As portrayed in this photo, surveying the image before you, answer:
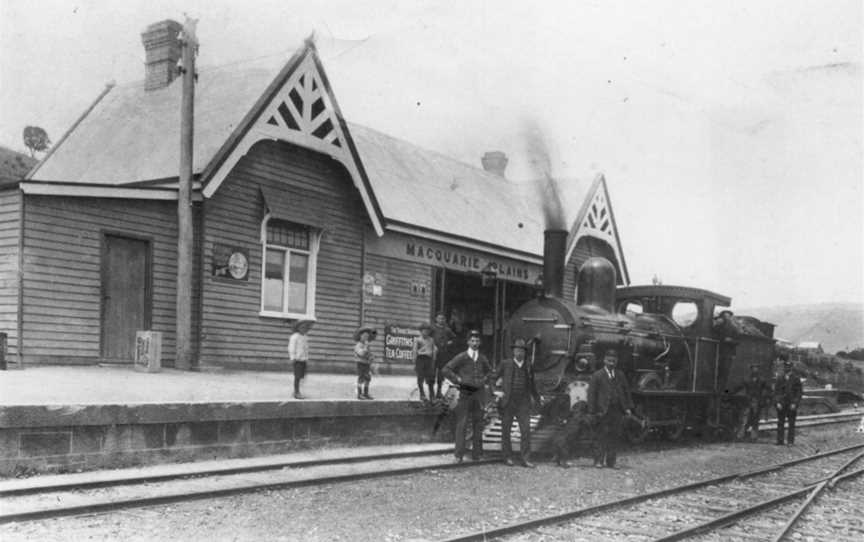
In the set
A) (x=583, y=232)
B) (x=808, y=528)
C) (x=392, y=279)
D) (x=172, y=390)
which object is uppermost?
(x=583, y=232)

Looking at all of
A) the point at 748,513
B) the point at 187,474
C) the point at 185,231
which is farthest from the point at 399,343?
the point at 748,513

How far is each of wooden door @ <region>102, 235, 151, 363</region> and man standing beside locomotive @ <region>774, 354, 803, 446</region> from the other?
1168 cm

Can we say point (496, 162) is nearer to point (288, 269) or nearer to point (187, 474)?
point (288, 269)

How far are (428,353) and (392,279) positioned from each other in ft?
18.9

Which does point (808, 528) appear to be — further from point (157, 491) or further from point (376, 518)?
point (157, 491)

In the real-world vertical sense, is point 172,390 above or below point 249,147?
below

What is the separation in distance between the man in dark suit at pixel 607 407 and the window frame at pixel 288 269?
627 centimetres

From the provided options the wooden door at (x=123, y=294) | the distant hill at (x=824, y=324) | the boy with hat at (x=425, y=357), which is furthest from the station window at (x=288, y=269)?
the distant hill at (x=824, y=324)

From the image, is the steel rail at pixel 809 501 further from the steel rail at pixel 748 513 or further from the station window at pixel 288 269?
the station window at pixel 288 269

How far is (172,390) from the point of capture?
10898 mm

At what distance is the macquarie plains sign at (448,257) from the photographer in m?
18.4

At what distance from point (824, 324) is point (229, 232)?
292ft

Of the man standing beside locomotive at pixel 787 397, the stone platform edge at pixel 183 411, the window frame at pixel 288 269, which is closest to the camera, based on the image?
the stone platform edge at pixel 183 411

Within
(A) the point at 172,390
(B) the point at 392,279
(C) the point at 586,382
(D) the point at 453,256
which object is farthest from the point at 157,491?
(D) the point at 453,256
